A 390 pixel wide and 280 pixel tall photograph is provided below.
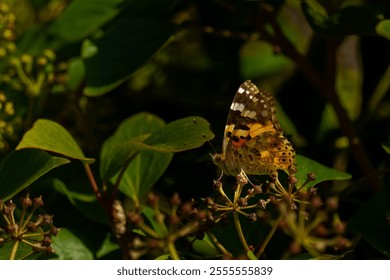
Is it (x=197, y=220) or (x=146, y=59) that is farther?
(x=146, y=59)

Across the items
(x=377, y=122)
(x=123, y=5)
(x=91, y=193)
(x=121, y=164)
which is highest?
(x=123, y=5)

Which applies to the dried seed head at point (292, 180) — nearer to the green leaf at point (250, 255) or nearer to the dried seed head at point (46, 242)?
the green leaf at point (250, 255)

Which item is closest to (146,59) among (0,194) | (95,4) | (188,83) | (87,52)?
(87,52)

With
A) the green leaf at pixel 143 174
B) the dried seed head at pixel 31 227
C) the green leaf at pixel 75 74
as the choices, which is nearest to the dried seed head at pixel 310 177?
the green leaf at pixel 143 174

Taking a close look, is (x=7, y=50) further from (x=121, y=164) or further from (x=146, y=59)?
(x=121, y=164)

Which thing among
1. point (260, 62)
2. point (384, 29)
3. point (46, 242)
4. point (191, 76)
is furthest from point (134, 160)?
point (260, 62)

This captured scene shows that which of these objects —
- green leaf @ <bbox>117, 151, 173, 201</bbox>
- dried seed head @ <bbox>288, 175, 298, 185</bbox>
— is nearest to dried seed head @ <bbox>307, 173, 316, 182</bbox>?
dried seed head @ <bbox>288, 175, 298, 185</bbox>

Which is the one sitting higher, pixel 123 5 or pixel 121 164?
pixel 123 5
